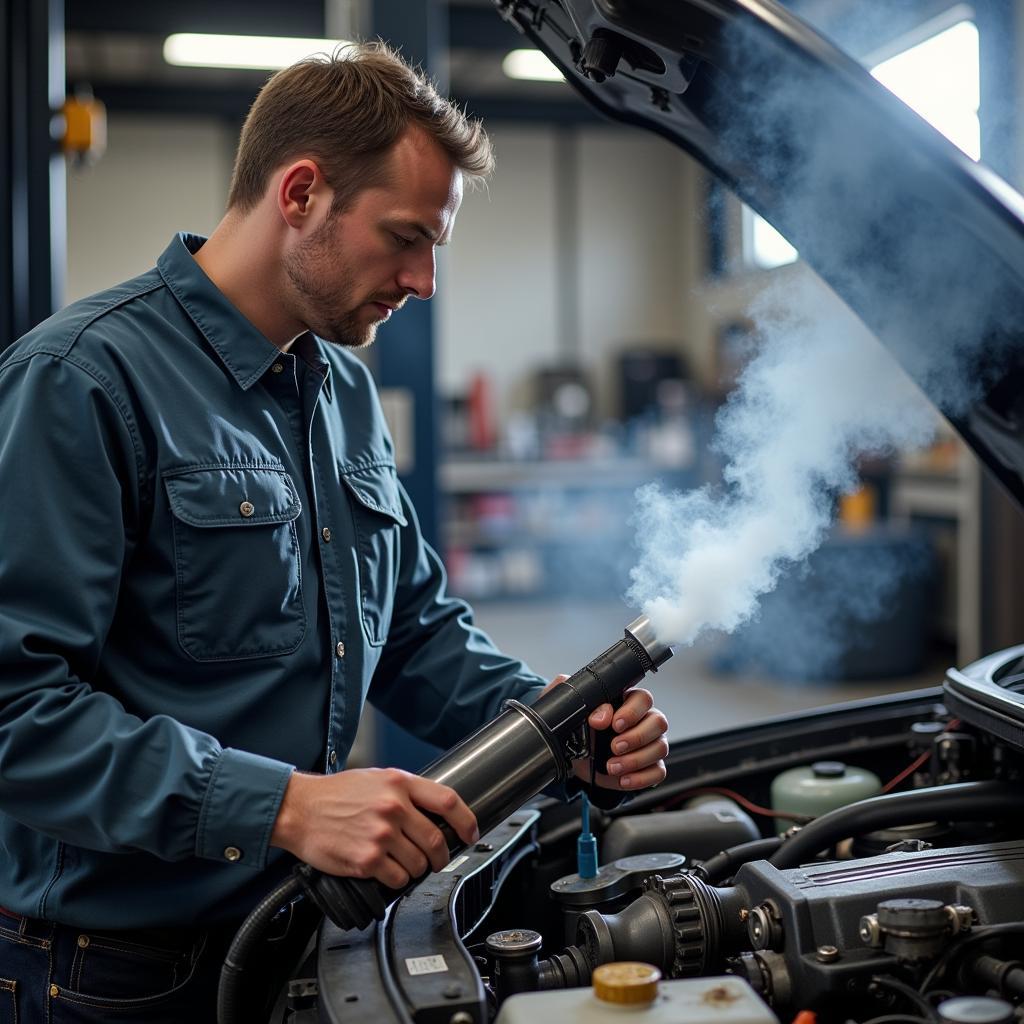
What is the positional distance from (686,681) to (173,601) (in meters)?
5.44

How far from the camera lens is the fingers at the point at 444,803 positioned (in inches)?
42.4

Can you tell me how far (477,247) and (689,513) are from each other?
8.50 meters

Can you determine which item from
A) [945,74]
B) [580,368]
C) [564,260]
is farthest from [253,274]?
[564,260]

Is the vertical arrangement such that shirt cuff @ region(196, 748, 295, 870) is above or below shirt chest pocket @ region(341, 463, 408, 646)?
below

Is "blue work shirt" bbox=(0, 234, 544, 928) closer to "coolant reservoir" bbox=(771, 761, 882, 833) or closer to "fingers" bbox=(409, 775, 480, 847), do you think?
"fingers" bbox=(409, 775, 480, 847)

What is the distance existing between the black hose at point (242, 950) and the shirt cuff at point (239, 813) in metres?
0.05

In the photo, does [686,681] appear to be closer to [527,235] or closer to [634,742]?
[527,235]

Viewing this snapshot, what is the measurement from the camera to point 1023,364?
1.20 meters

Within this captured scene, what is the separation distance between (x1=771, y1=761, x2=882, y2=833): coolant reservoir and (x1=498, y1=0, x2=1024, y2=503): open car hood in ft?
1.62

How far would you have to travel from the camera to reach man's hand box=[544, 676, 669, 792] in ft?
4.23

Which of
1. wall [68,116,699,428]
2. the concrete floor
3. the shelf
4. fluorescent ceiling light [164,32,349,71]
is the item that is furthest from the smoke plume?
wall [68,116,699,428]

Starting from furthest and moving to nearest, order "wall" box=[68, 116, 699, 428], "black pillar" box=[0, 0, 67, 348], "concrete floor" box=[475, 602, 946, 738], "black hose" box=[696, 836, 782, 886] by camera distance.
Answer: "wall" box=[68, 116, 699, 428], "concrete floor" box=[475, 602, 946, 738], "black pillar" box=[0, 0, 67, 348], "black hose" box=[696, 836, 782, 886]

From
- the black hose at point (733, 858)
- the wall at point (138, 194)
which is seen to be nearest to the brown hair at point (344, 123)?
the black hose at point (733, 858)

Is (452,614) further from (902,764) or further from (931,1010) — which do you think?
(931,1010)
